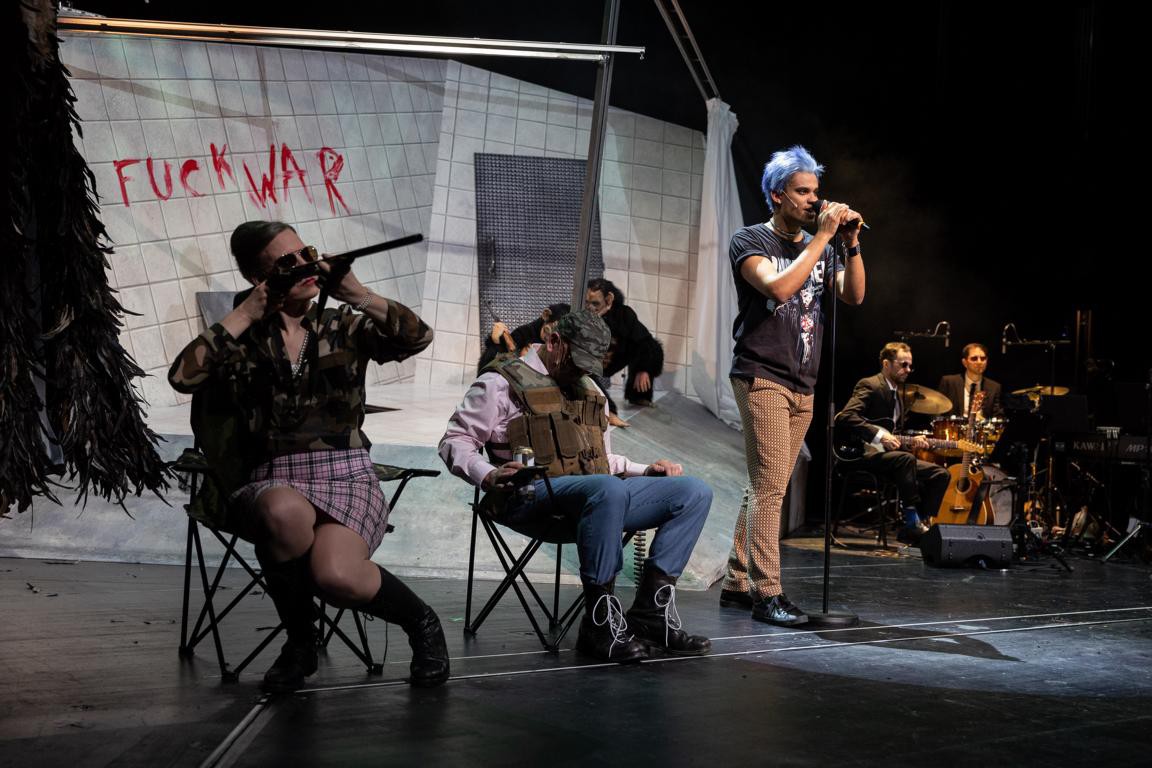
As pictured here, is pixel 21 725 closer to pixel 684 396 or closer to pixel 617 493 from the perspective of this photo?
pixel 617 493

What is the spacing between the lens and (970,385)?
7.65 meters

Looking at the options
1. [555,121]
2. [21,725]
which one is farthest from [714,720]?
[555,121]

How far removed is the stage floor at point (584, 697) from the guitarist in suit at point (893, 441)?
114 inches

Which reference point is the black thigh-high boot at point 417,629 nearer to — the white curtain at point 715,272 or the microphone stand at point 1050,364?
the white curtain at point 715,272

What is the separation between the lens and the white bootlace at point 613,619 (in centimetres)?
287

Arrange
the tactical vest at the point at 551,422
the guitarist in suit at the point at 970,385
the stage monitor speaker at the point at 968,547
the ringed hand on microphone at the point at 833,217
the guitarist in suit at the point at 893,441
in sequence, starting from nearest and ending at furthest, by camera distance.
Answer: the tactical vest at the point at 551,422, the ringed hand on microphone at the point at 833,217, the stage monitor speaker at the point at 968,547, the guitarist in suit at the point at 893,441, the guitarist in suit at the point at 970,385

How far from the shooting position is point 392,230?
6.32 m

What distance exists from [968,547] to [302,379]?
4028 millimetres

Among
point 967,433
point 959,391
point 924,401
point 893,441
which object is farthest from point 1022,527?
point 959,391

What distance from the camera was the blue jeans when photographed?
290 centimetres

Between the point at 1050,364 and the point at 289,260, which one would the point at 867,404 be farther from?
the point at 289,260

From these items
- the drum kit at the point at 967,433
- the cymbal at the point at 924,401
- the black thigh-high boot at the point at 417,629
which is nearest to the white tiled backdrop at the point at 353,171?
the cymbal at the point at 924,401

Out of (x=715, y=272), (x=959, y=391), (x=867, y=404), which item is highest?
(x=715, y=272)

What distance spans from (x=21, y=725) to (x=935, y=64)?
24.2 ft
